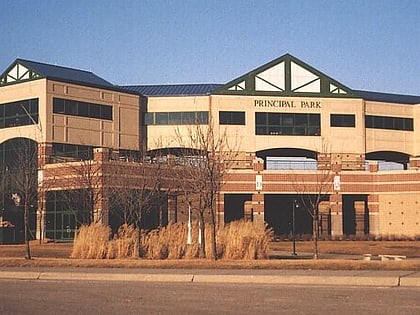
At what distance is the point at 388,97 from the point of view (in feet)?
251

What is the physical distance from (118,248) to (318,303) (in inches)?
631

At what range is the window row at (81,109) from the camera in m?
61.9

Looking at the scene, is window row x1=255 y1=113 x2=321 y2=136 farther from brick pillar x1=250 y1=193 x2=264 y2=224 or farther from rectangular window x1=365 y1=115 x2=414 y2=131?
brick pillar x1=250 y1=193 x2=264 y2=224

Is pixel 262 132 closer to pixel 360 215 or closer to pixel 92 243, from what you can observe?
pixel 360 215

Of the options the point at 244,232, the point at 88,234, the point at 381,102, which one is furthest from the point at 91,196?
the point at 381,102

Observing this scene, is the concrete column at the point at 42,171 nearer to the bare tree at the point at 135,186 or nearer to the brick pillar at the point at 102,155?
the brick pillar at the point at 102,155

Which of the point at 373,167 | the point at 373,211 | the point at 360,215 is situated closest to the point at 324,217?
the point at 360,215

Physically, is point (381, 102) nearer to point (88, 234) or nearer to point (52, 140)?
point (52, 140)

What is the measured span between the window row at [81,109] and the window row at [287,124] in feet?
45.1

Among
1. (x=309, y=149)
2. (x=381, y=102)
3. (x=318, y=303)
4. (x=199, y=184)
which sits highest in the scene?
(x=381, y=102)

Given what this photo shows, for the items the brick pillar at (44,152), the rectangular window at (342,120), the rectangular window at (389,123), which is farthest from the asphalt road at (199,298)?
the rectangular window at (389,123)

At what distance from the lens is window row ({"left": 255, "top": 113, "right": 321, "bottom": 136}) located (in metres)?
69.0

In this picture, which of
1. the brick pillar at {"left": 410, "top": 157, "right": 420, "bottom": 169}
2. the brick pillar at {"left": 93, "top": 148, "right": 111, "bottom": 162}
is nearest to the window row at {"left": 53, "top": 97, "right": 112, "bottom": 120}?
the brick pillar at {"left": 93, "top": 148, "right": 111, "bottom": 162}

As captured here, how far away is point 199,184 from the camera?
3178 centimetres
